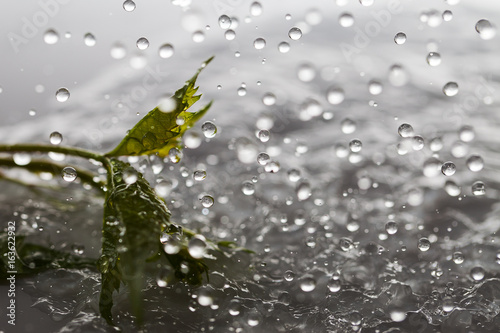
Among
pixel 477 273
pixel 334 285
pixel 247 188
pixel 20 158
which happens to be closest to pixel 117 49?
pixel 20 158

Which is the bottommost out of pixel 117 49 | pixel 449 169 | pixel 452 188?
pixel 452 188

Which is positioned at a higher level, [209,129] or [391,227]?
[209,129]

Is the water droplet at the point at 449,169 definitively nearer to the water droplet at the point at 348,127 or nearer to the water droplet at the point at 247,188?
the water droplet at the point at 247,188

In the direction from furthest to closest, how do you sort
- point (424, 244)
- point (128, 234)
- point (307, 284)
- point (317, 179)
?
point (317, 179) → point (424, 244) → point (307, 284) → point (128, 234)

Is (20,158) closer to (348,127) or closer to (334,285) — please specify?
(334,285)

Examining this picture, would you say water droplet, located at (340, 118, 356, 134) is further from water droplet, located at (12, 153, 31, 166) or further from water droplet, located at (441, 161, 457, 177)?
water droplet, located at (12, 153, 31, 166)

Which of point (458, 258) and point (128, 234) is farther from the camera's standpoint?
point (458, 258)

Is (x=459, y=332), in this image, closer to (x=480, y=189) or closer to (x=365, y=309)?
(x=365, y=309)
